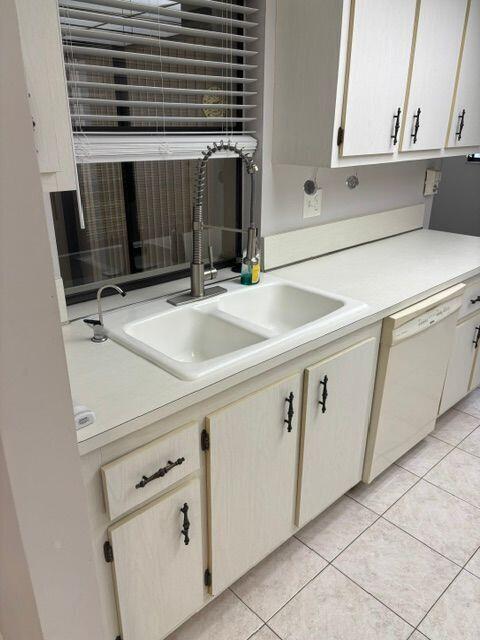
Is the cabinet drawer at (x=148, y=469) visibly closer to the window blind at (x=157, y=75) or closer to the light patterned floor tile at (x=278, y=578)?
the light patterned floor tile at (x=278, y=578)

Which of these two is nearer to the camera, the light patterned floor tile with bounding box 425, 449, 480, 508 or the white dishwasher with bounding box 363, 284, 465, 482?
the white dishwasher with bounding box 363, 284, 465, 482

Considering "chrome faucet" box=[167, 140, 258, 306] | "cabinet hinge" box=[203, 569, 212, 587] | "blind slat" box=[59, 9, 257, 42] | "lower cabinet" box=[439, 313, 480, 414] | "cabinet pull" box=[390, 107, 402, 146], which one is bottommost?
"cabinet hinge" box=[203, 569, 212, 587]

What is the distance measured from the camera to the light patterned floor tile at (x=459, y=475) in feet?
6.82

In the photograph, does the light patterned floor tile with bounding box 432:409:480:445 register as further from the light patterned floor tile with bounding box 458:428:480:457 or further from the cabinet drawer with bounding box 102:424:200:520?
the cabinet drawer with bounding box 102:424:200:520

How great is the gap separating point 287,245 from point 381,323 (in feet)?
1.98

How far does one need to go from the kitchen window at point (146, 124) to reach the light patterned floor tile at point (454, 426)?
1593mm

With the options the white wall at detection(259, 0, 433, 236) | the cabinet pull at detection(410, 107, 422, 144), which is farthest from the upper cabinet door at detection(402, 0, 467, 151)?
the white wall at detection(259, 0, 433, 236)

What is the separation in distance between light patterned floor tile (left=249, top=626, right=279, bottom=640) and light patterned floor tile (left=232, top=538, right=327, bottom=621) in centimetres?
4

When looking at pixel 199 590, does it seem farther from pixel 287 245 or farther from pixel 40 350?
pixel 287 245

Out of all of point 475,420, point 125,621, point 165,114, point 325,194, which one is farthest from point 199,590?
point 475,420

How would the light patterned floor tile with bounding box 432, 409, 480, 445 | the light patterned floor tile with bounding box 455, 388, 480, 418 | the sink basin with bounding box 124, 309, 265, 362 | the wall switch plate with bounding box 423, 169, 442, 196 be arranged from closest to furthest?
1. the sink basin with bounding box 124, 309, 265, 362
2. the light patterned floor tile with bounding box 432, 409, 480, 445
3. the light patterned floor tile with bounding box 455, 388, 480, 418
4. the wall switch plate with bounding box 423, 169, 442, 196

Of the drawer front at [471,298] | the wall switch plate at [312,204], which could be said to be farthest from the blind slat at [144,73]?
the drawer front at [471,298]

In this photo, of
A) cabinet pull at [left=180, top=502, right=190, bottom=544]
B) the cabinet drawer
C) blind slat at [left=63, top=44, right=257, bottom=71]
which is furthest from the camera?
blind slat at [left=63, top=44, right=257, bottom=71]

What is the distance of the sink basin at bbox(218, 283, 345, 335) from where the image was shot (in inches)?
70.2
